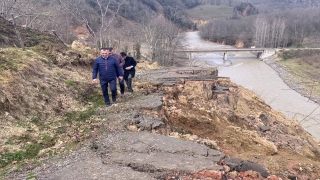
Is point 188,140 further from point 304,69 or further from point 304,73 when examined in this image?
point 304,69

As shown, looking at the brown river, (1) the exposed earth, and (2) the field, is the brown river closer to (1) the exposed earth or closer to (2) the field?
(2) the field

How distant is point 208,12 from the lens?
11881 cm

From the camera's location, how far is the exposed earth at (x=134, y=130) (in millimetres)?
4543

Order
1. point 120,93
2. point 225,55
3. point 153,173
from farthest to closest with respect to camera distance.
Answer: point 225,55 < point 120,93 < point 153,173

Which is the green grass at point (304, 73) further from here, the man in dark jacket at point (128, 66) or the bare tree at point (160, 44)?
the man in dark jacket at point (128, 66)

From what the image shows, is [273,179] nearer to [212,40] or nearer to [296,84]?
[296,84]

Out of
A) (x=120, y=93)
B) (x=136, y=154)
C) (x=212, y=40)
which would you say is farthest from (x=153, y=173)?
(x=212, y=40)

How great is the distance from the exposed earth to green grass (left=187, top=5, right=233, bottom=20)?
104 m

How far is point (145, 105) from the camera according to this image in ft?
24.0

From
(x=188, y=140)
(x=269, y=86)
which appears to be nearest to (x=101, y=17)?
(x=269, y=86)

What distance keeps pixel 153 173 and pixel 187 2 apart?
12539cm

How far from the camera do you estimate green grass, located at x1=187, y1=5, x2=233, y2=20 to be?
362ft

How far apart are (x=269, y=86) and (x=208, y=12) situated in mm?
94981

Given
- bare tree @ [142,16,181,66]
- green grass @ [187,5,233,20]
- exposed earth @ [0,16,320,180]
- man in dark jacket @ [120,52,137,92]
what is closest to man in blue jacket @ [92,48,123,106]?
exposed earth @ [0,16,320,180]
